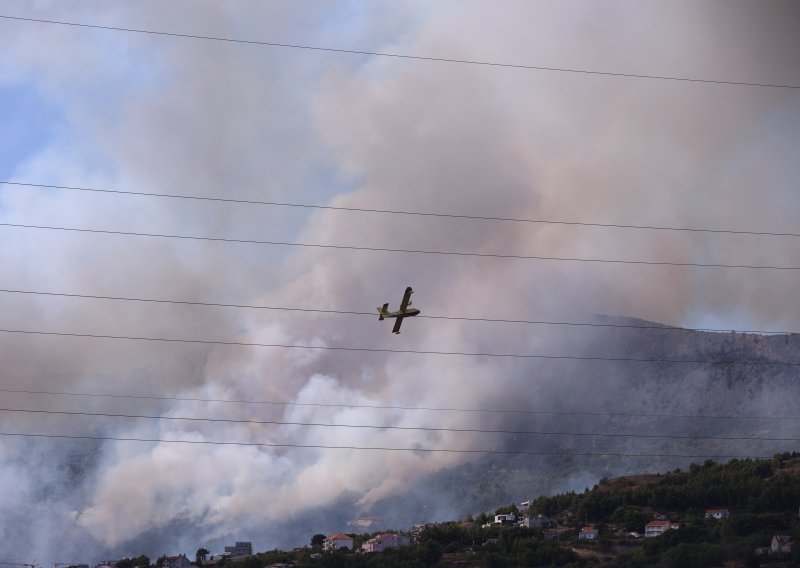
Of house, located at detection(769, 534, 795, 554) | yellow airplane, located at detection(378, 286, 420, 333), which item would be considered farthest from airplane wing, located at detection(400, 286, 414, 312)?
house, located at detection(769, 534, 795, 554)

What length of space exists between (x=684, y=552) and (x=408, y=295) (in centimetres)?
9473

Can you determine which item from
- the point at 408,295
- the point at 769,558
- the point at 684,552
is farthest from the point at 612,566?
the point at 408,295

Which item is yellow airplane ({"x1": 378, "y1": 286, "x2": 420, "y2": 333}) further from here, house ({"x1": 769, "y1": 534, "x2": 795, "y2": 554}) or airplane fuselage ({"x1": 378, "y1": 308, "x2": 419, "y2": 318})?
house ({"x1": 769, "y1": 534, "x2": 795, "y2": 554})

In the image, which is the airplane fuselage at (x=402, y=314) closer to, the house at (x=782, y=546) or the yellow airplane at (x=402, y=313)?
the yellow airplane at (x=402, y=313)

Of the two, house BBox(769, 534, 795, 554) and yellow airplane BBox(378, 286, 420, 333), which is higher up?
yellow airplane BBox(378, 286, 420, 333)

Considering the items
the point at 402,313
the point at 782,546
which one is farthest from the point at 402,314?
the point at 782,546

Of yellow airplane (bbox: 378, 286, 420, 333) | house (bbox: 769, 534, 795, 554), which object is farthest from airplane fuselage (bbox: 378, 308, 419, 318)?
house (bbox: 769, 534, 795, 554)

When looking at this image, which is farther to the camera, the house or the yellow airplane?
the house

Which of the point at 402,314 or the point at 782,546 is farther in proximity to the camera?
the point at 782,546

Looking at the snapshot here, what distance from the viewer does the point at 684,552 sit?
192 metres

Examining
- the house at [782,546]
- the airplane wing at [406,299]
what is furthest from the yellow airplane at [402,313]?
the house at [782,546]

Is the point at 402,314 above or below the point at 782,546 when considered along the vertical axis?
above

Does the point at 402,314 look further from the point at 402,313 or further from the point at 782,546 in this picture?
the point at 782,546

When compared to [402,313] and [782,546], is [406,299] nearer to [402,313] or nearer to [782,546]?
[402,313]
